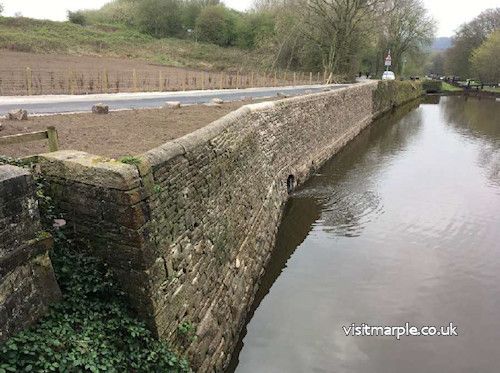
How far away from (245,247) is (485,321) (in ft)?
17.1

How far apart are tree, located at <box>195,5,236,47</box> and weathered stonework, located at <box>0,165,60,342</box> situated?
2188 inches

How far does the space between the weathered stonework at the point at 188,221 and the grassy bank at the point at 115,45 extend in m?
36.2

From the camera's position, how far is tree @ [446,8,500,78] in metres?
67.9

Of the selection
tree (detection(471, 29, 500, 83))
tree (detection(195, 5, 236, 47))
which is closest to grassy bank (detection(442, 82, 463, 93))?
tree (detection(471, 29, 500, 83))

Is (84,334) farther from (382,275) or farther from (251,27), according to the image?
(251,27)

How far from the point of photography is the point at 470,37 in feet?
227

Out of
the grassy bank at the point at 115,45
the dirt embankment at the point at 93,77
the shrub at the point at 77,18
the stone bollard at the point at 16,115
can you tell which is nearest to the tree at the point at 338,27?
the dirt embankment at the point at 93,77

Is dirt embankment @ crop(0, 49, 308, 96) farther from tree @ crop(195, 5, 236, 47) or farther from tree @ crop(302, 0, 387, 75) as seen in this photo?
tree @ crop(195, 5, 236, 47)

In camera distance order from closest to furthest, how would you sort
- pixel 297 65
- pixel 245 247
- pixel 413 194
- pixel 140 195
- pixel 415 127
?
1. pixel 140 195
2. pixel 245 247
3. pixel 413 194
4. pixel 415 127
5. pixel 297 65

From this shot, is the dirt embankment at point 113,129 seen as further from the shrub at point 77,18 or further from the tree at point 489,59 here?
the tree at point 489,59

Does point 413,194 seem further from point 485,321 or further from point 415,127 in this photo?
point 415,127

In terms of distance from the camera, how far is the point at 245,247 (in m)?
9.24

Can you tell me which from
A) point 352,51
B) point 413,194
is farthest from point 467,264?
point 352,51

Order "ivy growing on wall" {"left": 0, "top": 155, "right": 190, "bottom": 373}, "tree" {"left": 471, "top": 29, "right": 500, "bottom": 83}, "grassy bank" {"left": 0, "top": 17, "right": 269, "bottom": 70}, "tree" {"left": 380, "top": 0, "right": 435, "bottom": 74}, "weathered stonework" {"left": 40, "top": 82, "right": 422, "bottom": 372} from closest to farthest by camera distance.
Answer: "ivy growing on wall" {"left": 0, "top": 155, "right": 190, "bottom": 373} → "weathered stonework" {"left": 40, "top": 82, "right": 422, "bottom": 372} → "grassy bank" {"left": 0, "top": 17, "right": 269, "bottom": 70} → "tree" {"left": 380, "top": 0, "right": 435, "bottom": 74} → "tree" {"left": 471, "top": 29, "right": 500, "bottom": 83}
